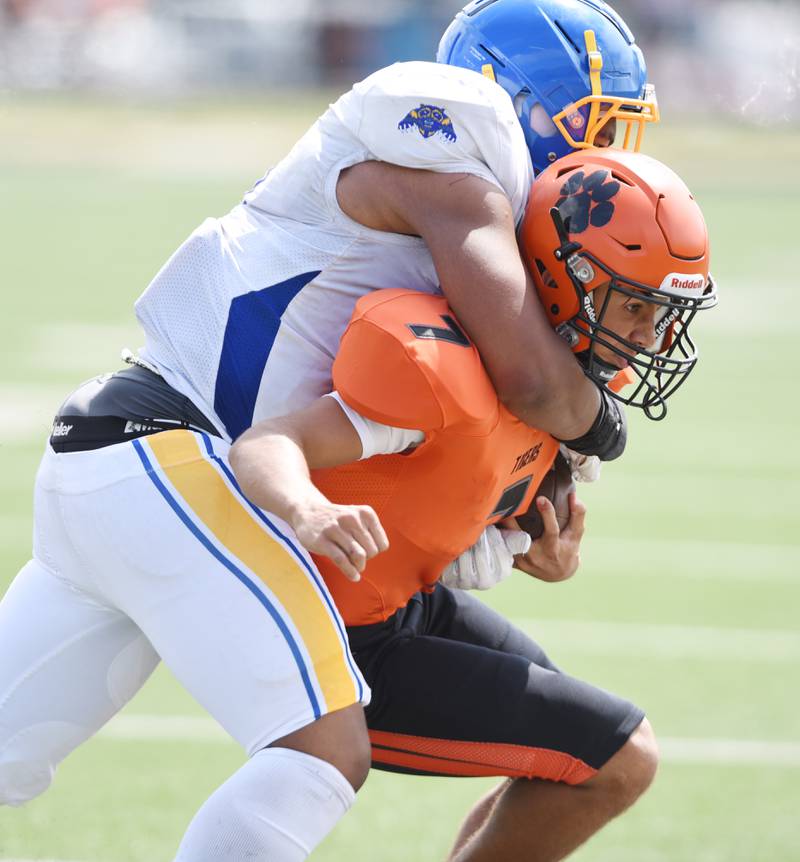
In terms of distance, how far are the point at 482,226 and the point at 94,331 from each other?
8848 millimetres

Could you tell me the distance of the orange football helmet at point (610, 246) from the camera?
9.03 ft

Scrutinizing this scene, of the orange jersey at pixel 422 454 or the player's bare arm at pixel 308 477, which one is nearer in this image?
the player's bare arm at pixel 308 477

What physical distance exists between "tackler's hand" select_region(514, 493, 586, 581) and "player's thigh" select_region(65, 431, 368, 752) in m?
0.66

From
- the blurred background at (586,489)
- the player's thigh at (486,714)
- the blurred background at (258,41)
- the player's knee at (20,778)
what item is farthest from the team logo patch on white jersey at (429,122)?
the blurred background at (258,41)

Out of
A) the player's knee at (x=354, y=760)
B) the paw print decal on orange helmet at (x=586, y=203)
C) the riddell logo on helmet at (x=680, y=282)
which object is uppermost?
the paw print decal on orange helmet at (x=586, y=203)

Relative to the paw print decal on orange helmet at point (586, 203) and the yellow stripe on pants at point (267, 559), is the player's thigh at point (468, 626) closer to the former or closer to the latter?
the yellow stripe on pants at point (267, 559)

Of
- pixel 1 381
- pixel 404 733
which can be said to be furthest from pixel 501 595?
pixel 1 381

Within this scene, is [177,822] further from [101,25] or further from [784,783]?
[101,25]

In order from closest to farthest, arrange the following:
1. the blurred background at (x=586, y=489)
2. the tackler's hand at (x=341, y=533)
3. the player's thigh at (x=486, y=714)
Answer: the tackler's hand at (x=341, y=533) < the player's thigh at (x=486, y=714) < the blurred background at (x=586, y=489)

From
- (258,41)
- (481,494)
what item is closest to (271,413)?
(481,494)

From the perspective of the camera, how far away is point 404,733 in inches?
119

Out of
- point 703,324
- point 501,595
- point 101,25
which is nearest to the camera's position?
point 501,595

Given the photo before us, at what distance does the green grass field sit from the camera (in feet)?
12.9

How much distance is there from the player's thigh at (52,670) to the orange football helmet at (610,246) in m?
1.04
